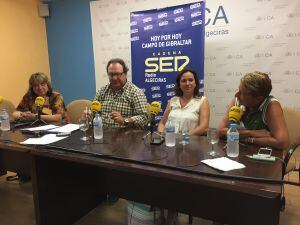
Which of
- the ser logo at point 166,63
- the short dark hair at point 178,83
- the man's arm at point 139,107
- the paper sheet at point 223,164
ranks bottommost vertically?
the paper sheet at point 223,164

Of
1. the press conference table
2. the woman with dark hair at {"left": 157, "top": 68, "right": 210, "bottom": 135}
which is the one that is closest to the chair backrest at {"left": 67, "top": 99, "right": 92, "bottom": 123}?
the press conference table

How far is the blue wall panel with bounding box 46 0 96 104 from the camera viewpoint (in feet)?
15.4

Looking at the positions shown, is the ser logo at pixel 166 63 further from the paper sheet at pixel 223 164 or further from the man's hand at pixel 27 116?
the paper sheet at pixel 223 164

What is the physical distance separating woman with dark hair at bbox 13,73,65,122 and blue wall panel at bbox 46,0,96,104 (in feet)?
6.65

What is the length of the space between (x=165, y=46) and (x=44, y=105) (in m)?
1.76

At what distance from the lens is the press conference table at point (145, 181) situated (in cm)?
128

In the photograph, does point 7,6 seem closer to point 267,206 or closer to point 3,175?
point 3,175

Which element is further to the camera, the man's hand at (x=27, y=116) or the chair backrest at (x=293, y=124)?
the man's hand at (x=27, y=116)

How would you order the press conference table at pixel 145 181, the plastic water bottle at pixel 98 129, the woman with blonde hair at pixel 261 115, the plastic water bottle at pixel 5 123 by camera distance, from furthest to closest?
the plastic water bottle at pixel 5 123, the plastic water bottle at pixel 98 129, the woman with blonde hair at pixel 261 115, the press conference table at pixel 145 181

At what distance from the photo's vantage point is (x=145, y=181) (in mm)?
1920

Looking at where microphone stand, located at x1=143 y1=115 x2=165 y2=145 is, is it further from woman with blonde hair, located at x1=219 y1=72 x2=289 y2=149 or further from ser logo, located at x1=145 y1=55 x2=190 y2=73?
ser logo, located at x1=145 y1=55 x2=190 y2=73

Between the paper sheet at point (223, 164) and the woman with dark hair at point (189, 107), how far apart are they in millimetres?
864

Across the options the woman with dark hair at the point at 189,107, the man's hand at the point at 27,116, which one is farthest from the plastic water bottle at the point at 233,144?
the man's hand at the point at 27,116

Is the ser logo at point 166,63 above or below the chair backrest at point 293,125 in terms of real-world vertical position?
above
